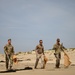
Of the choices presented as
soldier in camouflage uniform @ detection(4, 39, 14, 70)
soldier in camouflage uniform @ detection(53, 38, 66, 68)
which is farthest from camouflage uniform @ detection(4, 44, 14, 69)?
soldier in camouflage uniform @ detection(53, 38, 66, 68)

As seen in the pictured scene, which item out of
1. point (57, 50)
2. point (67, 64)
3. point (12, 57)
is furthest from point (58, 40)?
point (12, 57)

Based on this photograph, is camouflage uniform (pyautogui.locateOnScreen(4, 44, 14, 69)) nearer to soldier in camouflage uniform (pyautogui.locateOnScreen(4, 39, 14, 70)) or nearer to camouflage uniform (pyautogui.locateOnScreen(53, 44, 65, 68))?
soldier in camouflage uniform (pyautogui.locateOnScreen(4, 39, 14, 70))

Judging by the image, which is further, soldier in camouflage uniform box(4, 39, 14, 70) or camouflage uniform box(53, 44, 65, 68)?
camouflage uniform box(53, 44, 65, 68)

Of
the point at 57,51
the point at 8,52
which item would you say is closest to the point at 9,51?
the point at 8,52

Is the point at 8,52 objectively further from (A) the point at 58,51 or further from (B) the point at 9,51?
(A) the point at 58,51

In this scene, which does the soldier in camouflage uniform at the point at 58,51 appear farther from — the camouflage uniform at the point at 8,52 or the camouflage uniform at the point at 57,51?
the camouflage uniform at the point at 8,52

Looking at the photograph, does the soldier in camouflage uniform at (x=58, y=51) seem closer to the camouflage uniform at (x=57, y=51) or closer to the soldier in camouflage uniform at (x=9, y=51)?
the camouflage uniform at (x=57, y=51)

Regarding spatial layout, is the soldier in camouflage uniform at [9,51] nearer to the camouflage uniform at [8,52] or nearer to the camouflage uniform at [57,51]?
the camouflage uniform at [8,52]

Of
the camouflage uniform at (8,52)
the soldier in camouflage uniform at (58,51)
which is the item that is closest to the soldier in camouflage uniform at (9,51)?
the camouflage uniform at (8,52)

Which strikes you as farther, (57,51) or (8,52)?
(57,51)

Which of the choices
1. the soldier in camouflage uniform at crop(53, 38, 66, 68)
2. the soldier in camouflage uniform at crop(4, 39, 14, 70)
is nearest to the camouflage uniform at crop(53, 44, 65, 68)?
the soldier in camouflage uniform at crop(53, 38, 66, 68)

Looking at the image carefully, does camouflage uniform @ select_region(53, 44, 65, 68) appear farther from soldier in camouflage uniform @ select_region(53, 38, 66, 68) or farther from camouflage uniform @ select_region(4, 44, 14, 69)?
camouflage uniform @ select_region(4, 44, 14, 69)

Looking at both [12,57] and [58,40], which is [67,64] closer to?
[58,40]

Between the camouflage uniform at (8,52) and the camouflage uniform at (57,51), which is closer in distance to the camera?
the camouflage uniform at (8,52)
